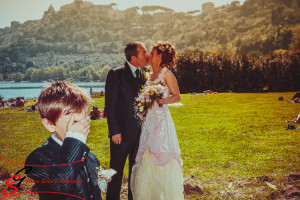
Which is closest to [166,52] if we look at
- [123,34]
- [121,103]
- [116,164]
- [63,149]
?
[121,103]

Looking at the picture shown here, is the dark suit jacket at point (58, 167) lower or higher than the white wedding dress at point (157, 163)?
higher

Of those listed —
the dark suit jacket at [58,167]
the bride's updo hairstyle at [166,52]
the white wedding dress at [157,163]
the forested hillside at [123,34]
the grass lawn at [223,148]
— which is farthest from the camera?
the forested hillside at [123,34]

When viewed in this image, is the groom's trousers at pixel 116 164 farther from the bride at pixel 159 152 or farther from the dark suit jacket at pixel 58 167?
the dark suit jacket at pixel 58 167

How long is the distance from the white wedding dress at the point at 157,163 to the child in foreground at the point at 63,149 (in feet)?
7.78

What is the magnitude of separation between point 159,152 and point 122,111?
0.81m

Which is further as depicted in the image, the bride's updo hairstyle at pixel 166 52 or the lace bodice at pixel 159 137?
the bride's updo hairstyle at pixel 166 52

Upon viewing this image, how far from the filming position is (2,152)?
7383 millimetres

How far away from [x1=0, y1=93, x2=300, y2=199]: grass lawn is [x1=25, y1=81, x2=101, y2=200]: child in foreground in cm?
337

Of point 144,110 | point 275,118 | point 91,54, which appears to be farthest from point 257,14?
point 144,110

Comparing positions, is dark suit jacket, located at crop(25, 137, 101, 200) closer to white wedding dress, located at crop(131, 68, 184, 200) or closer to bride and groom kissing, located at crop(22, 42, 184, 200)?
bride and groom kissing, located at crop(22, 42, 184, 200)

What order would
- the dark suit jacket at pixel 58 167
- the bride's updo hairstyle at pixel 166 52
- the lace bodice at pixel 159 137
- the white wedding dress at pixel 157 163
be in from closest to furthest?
the dark suit jacket at pixel 58 167, the white wedding dress at pixel 157 163, the lace bodice at pixel 159 137, the bride's updo hairstyle at pixel 166 52

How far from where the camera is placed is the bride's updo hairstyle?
3951mm

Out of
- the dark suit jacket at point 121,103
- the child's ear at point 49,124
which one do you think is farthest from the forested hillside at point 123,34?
the child's ear at point 49,124

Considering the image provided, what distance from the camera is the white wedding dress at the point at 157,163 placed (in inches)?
145
